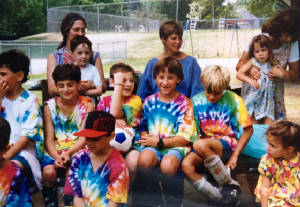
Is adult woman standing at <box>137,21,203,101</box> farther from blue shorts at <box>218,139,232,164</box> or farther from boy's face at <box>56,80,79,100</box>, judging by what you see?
boy's face at <box>56,80,79,100</box>

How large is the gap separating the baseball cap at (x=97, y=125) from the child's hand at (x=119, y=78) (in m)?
0.28

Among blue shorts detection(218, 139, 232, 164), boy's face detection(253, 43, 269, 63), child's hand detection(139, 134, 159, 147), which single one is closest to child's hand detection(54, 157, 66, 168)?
child's hand detection(139, 134, 159, 147)

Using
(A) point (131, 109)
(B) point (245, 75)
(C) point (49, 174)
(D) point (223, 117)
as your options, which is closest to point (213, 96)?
(D) point (223, 117)

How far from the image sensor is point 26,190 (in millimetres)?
2502

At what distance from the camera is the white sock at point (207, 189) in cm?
264

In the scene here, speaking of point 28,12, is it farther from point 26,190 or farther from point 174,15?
point 26,190

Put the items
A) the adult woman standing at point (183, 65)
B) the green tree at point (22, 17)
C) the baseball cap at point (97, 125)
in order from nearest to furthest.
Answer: the baseball cap at point (97, 125), the green tree at point (22, 17), the adult woman standing at point (183, 65)

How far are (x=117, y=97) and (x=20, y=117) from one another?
57 cm

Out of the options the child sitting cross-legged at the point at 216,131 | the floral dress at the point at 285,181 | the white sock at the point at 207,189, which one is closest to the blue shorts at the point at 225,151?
the child sitting cross-legged at the point at 216,131

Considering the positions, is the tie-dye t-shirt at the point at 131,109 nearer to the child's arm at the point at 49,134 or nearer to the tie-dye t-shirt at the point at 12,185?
the child's arm at the point at 49,134

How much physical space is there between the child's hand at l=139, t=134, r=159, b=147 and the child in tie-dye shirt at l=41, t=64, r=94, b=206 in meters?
0.35

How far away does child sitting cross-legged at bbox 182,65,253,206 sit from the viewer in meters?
2.57


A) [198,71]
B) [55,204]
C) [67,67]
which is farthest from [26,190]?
[198,71]

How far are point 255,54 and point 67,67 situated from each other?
1111mm
